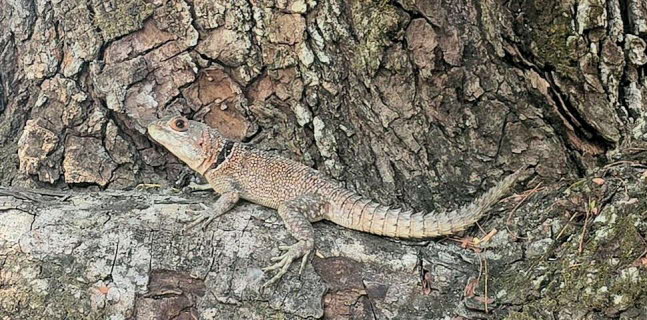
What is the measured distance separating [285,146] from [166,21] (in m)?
1.04

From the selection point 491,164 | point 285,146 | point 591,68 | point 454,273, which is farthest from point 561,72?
point 285,146

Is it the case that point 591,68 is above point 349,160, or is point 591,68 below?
above

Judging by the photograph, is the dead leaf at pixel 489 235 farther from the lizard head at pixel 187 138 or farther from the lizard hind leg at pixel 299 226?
the lizard head at pixel 187 138

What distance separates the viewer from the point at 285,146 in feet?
14.1

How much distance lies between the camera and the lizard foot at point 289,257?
126 inches

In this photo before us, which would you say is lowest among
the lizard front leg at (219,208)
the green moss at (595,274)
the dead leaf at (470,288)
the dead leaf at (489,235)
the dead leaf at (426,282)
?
the lizard front leg at (219,208)

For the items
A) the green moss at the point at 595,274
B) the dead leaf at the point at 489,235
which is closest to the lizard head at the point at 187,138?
the dead leaf at the point at 489,235

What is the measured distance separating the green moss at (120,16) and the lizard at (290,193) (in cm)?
63

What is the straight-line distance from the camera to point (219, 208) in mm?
3592

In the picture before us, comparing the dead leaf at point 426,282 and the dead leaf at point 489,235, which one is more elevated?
the dead leaf at point 489,235

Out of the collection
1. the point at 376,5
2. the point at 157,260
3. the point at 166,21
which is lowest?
the point at 157,260

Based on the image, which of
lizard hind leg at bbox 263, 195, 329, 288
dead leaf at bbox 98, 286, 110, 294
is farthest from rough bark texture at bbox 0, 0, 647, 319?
dead leaf at bbox 98, 286, 110, 294

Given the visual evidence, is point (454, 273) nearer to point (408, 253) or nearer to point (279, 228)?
point (408, 253)

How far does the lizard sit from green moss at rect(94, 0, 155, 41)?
25.0 inches
